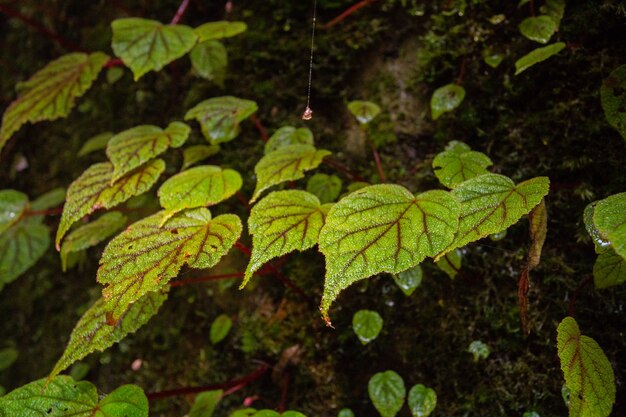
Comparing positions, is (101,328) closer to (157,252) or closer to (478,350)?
(157,252)

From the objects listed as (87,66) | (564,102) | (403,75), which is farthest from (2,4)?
(564,102)

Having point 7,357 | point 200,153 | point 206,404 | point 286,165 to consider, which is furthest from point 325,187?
point 7,357

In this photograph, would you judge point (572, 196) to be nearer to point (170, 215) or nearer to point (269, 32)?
point (170, 215)

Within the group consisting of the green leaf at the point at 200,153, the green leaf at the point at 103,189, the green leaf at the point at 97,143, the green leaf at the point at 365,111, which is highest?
the green leaf at the point at 103,189

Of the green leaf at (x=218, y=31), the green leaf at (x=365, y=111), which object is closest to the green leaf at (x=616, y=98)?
the green leaf at (x=365, y=111)

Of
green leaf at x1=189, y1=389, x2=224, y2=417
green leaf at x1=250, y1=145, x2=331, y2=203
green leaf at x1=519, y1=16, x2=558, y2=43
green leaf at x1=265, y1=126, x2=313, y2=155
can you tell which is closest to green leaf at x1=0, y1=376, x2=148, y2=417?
green leaf at x1=189, y1=389, x2=224, y2=417

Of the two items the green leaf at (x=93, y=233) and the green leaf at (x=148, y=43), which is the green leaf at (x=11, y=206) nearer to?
the green leaf at (x=93, y=233)
